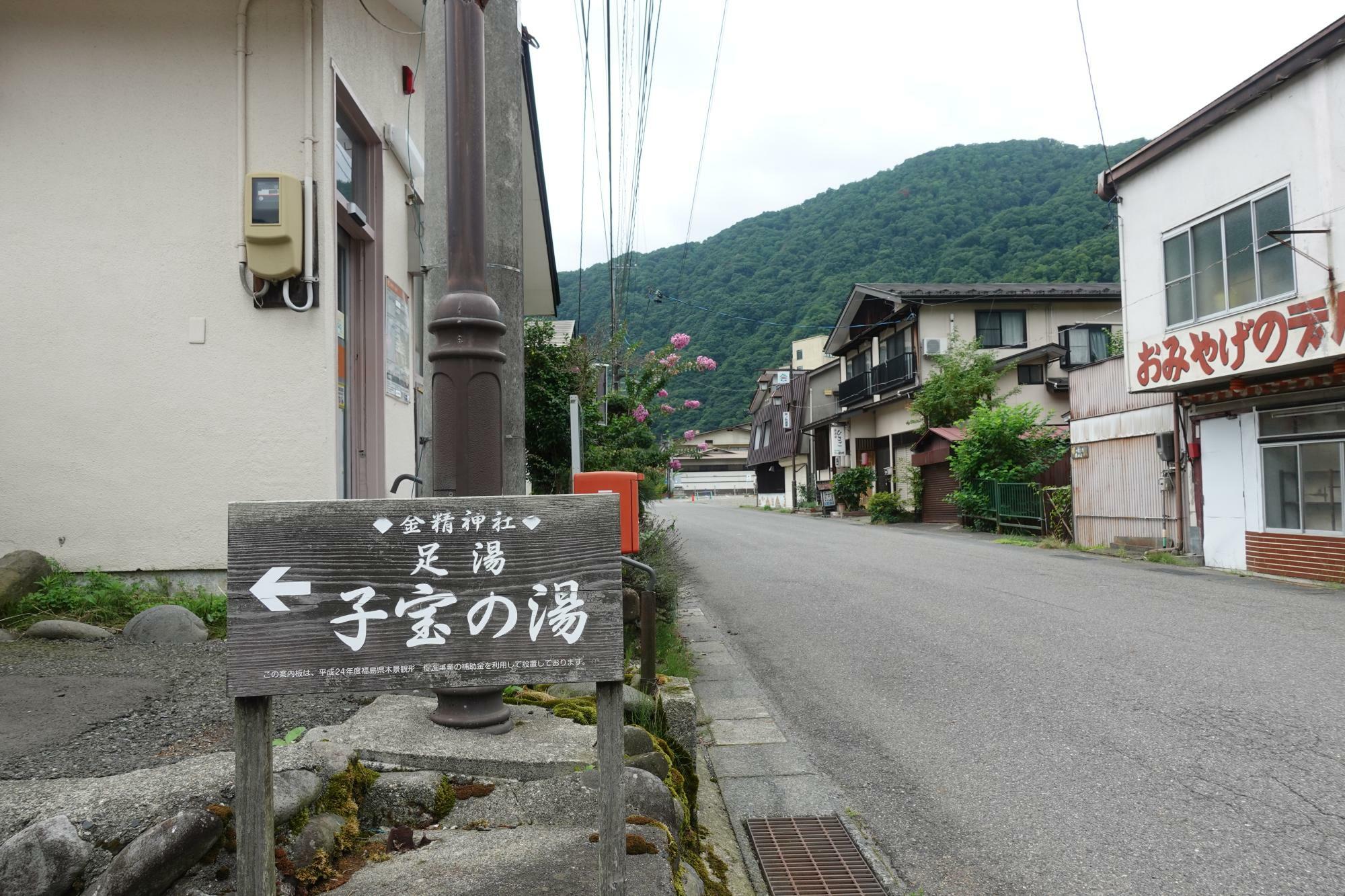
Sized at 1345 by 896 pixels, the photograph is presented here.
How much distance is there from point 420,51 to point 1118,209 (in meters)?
13.7

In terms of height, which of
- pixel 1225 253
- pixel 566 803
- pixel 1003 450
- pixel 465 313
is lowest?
pixel 566 803

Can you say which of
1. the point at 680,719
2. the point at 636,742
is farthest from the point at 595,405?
the point at 636,742

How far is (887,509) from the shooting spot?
3088 cm

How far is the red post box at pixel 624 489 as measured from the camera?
212 inches

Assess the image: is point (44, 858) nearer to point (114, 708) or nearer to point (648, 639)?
point (114, 708)

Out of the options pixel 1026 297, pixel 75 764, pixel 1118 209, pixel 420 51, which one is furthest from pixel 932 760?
pixel 1026 297

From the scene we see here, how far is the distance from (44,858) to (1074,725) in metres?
5.15

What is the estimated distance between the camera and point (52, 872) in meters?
2.27

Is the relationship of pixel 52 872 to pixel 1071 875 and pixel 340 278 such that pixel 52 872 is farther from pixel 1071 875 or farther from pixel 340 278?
pixel 340 278

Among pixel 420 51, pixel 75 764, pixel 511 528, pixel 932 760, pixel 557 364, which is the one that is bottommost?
pixel 932 760

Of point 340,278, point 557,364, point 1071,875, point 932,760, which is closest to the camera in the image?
point 1071,875

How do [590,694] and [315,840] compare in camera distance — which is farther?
[590,694]

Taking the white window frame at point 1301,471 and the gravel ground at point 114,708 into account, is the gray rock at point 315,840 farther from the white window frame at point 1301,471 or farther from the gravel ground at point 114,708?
the white window frame at point 1301,471

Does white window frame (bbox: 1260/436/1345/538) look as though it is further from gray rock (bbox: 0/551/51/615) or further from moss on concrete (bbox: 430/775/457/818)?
gray rock (bbox: 0/551/51/615)
